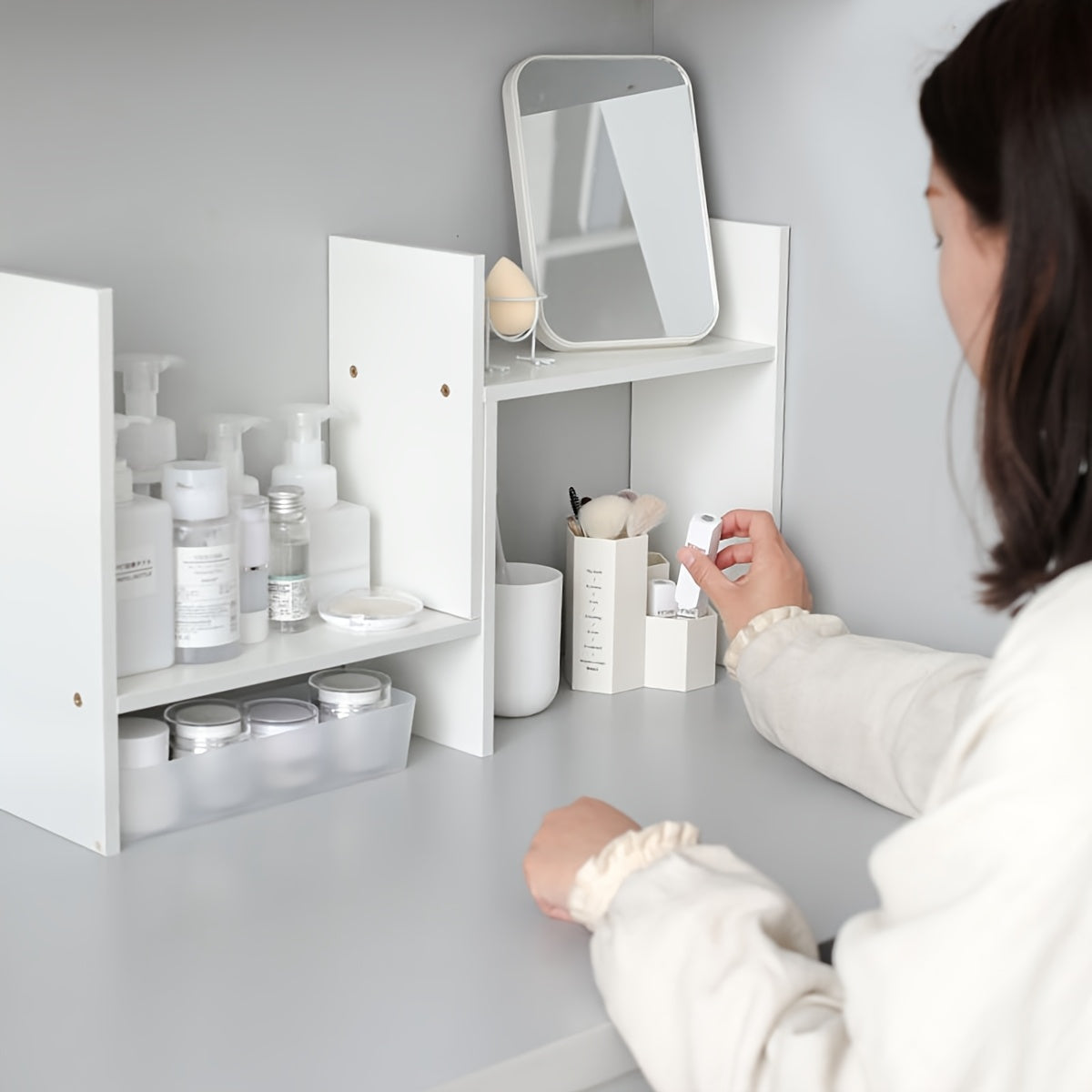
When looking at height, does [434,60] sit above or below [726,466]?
above

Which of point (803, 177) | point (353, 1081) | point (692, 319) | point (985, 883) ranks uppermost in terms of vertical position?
point (803, 177)

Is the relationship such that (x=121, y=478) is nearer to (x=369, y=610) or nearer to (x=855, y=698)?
(x=369, y=610)

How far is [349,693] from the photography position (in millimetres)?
1175

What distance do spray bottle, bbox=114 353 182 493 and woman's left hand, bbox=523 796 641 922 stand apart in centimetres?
38

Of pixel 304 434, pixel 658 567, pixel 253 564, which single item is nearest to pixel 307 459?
pixel 304 434

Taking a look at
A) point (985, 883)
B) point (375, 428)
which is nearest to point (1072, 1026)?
point (985, 883)

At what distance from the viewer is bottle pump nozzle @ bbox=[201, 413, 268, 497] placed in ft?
3.75

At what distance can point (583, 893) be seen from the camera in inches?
34.9

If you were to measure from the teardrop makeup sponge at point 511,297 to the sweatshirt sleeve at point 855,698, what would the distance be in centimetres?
31

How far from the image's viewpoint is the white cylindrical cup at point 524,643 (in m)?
1.29

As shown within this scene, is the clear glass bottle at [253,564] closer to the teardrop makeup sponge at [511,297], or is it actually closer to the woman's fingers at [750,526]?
the teardrop makeup sponge at [511,297]

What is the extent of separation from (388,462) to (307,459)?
67 millimetres

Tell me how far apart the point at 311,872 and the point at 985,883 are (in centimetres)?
52

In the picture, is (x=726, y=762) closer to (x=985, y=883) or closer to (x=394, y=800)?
(x=394, y=800)
